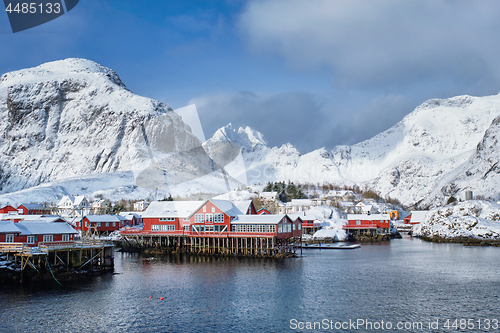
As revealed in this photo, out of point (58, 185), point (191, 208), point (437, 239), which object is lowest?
point (437, 239)

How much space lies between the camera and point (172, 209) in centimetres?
7275

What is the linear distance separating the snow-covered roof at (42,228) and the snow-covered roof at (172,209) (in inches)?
887

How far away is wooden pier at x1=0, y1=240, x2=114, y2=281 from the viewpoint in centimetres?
3878

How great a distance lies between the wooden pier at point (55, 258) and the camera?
3878 centimetres

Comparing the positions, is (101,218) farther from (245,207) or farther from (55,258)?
(55,258)

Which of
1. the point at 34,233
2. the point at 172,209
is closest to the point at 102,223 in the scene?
the point at 172,209

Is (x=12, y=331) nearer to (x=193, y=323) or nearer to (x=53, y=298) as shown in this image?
(x=53, y=298)

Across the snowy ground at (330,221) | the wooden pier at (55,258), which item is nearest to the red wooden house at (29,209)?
the wooden pier at (55,258)

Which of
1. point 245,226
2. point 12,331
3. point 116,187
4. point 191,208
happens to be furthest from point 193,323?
point 116,187

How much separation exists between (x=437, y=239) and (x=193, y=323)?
240 ft

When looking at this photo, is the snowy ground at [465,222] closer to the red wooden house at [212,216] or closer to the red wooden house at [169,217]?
the red wooden house at [212,216]

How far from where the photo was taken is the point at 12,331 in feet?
82.3

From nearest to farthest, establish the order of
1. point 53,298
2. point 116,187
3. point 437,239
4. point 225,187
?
point 53,298
point 437,239
point 116,187
point 225,187

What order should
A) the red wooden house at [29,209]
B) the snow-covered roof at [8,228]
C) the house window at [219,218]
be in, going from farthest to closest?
the red wooden house at [29,209], the house window at [219,218], the snow-covered roof at [8,228]
